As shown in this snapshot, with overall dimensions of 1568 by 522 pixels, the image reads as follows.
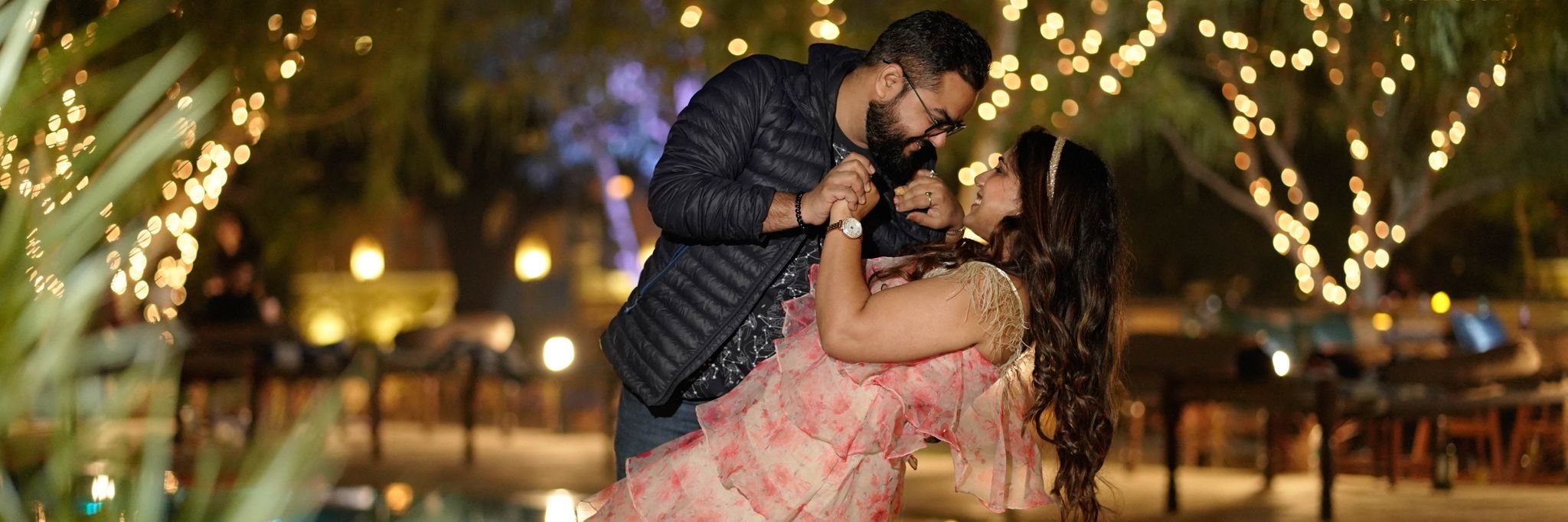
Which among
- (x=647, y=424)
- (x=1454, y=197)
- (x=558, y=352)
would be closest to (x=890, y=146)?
(x=647, y=424)

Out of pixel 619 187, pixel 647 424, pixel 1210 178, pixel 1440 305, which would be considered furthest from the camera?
pixel 619 187

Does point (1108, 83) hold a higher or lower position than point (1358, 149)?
higher

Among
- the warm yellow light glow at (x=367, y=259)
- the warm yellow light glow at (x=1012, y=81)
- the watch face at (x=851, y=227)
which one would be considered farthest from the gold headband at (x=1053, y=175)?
the warm yellow light glow at (x=367, y=259)

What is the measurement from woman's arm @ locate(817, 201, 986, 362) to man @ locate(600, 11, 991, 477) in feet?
0.42

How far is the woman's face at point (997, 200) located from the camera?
8.19 feet

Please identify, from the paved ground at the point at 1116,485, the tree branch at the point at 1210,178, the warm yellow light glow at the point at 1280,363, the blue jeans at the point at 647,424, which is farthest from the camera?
the tree branch at the point at 1210,178

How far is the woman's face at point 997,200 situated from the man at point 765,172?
2.1 inches

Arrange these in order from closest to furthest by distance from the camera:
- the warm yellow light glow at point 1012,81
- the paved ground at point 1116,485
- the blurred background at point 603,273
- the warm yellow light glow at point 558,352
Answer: the blurred background at point 603,273, the paved ground at point 1116,485, the warm yellow light glow at point 558,352, the warm yellow light glow at point 1012,81

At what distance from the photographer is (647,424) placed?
2668mm

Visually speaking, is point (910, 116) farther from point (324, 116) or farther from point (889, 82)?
point (324, 116)

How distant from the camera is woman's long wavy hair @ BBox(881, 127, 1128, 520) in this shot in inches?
94.4

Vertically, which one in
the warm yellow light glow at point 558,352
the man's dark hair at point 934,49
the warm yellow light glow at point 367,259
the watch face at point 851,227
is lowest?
the warm yellow light glow at point 367,259

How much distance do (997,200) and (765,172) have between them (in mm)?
393

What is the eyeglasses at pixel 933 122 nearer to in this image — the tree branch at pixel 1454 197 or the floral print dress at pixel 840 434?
the floral print dress at pixel 840 434
